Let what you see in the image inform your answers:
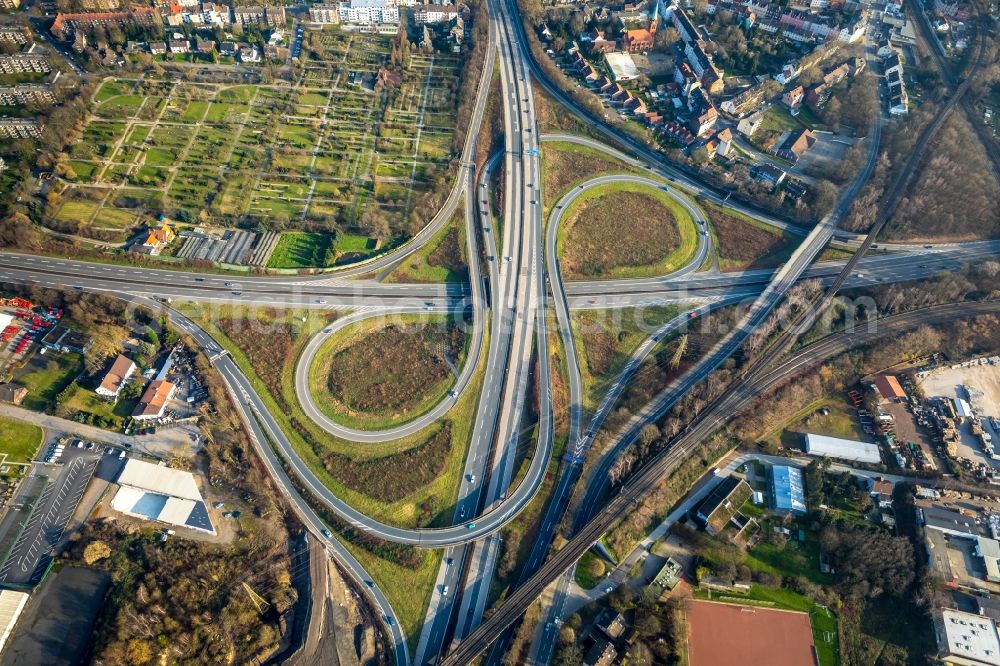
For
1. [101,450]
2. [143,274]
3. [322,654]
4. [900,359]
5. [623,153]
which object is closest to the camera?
[322,654]

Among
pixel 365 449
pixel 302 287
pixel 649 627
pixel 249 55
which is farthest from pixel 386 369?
pixel 249 55

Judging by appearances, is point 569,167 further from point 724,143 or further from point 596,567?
point 596,567

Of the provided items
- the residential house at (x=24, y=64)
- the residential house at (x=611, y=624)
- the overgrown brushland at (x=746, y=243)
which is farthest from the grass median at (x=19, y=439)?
the overgrown brushland at (x=746, y=243)

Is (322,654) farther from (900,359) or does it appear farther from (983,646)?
(900,359)

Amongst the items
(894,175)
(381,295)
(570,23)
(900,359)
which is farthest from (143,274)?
(894,175)

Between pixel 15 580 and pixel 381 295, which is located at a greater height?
pixel 381 295
